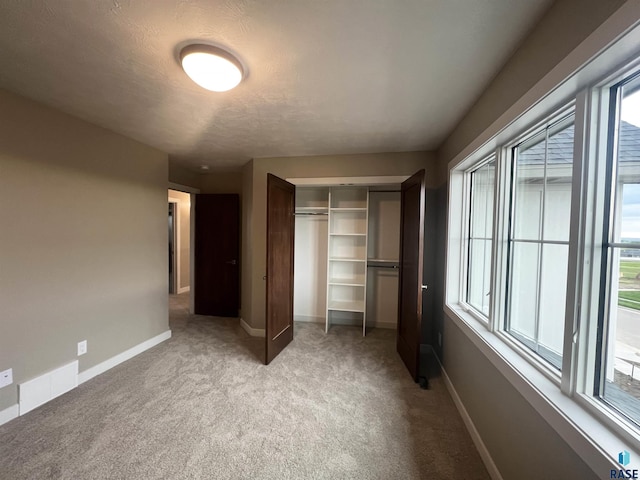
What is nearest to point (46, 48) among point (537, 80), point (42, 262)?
point (42, 262)

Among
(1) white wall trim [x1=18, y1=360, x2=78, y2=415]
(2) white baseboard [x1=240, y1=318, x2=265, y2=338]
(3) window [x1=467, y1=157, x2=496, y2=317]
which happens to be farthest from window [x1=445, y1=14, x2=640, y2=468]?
(1) white wall trim [x1=18, y1=360, x2=78, y2=415]

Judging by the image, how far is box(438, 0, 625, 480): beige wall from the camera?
946mm

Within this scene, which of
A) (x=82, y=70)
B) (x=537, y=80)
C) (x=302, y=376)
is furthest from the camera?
(x=302, y=376)

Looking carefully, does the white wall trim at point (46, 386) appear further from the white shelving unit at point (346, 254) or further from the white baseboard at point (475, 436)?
the white baseboard at point (475, 436)

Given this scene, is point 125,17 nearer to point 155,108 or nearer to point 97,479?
point 155,108

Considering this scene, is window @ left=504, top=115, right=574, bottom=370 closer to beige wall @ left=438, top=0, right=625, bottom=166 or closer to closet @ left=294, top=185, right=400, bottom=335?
beige wall @ left=438, top=0, right=625, bottom=166

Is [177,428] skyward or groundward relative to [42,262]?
groundward

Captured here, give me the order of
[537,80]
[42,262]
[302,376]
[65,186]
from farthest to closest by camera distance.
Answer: [302,376] → [65,186] → [42,262] → [537,80]

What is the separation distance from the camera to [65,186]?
2223 millimetres

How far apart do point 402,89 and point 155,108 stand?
76.5 inches

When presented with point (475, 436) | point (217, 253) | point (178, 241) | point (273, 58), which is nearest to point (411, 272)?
point (475, 436)

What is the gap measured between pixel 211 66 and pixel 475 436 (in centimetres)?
286

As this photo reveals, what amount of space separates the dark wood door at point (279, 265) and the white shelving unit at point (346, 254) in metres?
0.67

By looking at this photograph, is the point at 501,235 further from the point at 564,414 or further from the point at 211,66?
the point at 211,66
